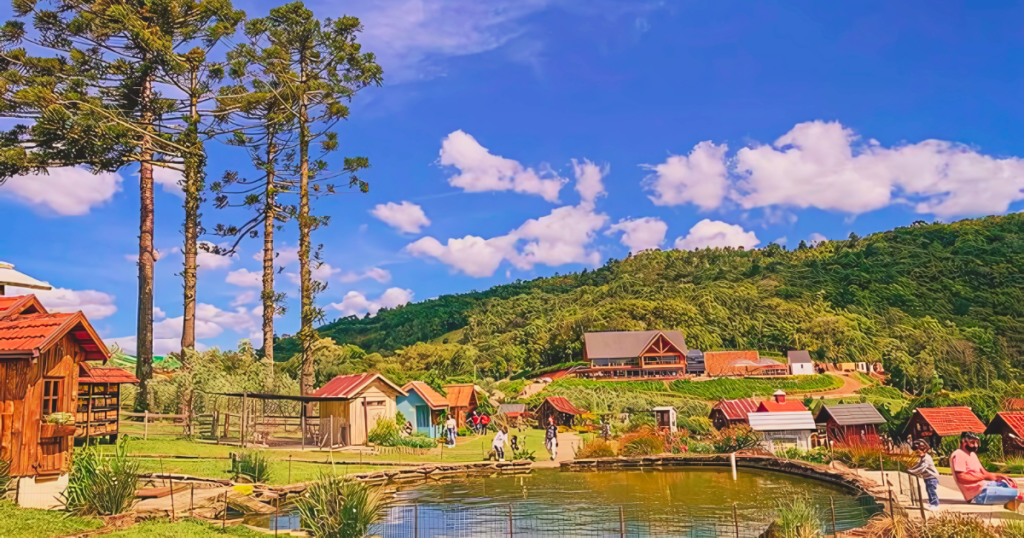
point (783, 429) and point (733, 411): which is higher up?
point (733, 411)

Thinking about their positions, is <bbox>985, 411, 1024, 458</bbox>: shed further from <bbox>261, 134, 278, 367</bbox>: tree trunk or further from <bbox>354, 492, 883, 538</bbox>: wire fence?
<bbox>261, 134, 278, 367</bbox>: tree trunk

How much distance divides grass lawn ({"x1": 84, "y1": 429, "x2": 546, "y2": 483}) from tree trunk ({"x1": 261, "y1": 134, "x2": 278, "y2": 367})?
743 cm

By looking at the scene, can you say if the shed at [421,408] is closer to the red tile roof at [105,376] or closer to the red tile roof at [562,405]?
the red tile roof at [562,405]

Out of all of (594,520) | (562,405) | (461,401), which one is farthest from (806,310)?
(594,520)

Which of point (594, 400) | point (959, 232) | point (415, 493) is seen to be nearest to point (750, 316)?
point (594, 400)

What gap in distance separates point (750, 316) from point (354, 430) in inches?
2868

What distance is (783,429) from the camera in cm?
2419

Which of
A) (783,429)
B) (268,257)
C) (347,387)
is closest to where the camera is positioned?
(783,429)

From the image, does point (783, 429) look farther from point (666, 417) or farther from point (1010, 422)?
point (666, 417)

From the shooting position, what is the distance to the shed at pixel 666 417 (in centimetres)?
3200

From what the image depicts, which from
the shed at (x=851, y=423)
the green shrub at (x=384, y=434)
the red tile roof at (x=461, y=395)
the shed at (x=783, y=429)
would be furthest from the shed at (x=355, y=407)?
the shed at (x=851, y=423)

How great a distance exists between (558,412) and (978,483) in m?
32.1

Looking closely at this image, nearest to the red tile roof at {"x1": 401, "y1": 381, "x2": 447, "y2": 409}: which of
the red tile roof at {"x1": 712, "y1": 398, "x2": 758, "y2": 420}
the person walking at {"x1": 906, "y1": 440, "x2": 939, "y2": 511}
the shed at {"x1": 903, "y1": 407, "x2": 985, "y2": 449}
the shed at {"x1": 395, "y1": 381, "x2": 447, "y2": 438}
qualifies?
the shed at {"x1": 395, "y1": 381, "x2": 447, "y2": 438}

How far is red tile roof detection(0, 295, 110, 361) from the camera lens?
10719 mm
